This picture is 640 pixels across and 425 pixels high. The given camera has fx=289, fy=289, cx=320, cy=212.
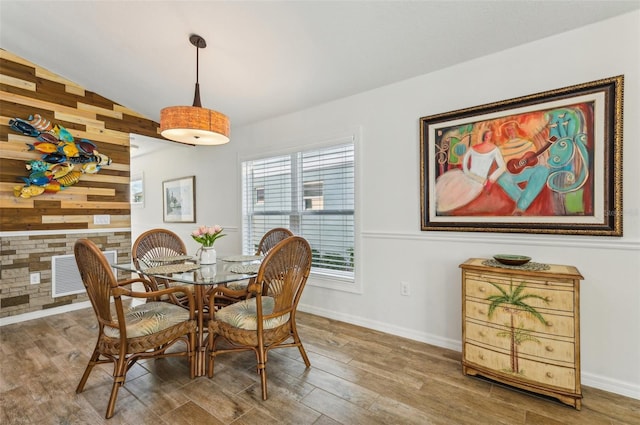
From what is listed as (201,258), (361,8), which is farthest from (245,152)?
(361,8)

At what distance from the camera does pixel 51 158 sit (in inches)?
133

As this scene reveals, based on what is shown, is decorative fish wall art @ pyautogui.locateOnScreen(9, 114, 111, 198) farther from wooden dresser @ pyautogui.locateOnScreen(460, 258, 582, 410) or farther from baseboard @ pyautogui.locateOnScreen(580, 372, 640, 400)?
baseboard @ pyautogui.locateOnScreen(580, 372, 640, 400)

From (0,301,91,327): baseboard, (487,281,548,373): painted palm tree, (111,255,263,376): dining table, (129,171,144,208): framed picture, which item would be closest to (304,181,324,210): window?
(111,255,263,376): dining table

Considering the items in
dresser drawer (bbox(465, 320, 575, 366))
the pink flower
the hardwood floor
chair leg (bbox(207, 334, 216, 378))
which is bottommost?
the hardwood floor

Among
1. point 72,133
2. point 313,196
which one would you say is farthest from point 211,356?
point 72,133

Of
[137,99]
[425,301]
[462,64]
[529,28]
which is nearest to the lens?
[529,28]

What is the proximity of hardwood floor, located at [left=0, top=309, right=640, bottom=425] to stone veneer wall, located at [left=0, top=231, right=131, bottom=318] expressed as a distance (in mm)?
1006

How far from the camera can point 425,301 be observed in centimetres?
261

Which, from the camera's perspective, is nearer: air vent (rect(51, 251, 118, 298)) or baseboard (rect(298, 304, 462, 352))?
baseboard (rect(298, 304, 462, 352))

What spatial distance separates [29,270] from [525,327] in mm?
4919

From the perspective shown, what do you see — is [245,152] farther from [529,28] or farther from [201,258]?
[529,28]

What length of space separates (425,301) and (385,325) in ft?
1.61

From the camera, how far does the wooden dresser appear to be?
174 cm

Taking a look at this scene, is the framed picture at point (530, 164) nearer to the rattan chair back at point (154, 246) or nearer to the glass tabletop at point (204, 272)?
the glass tabletop at point (204, 272)
